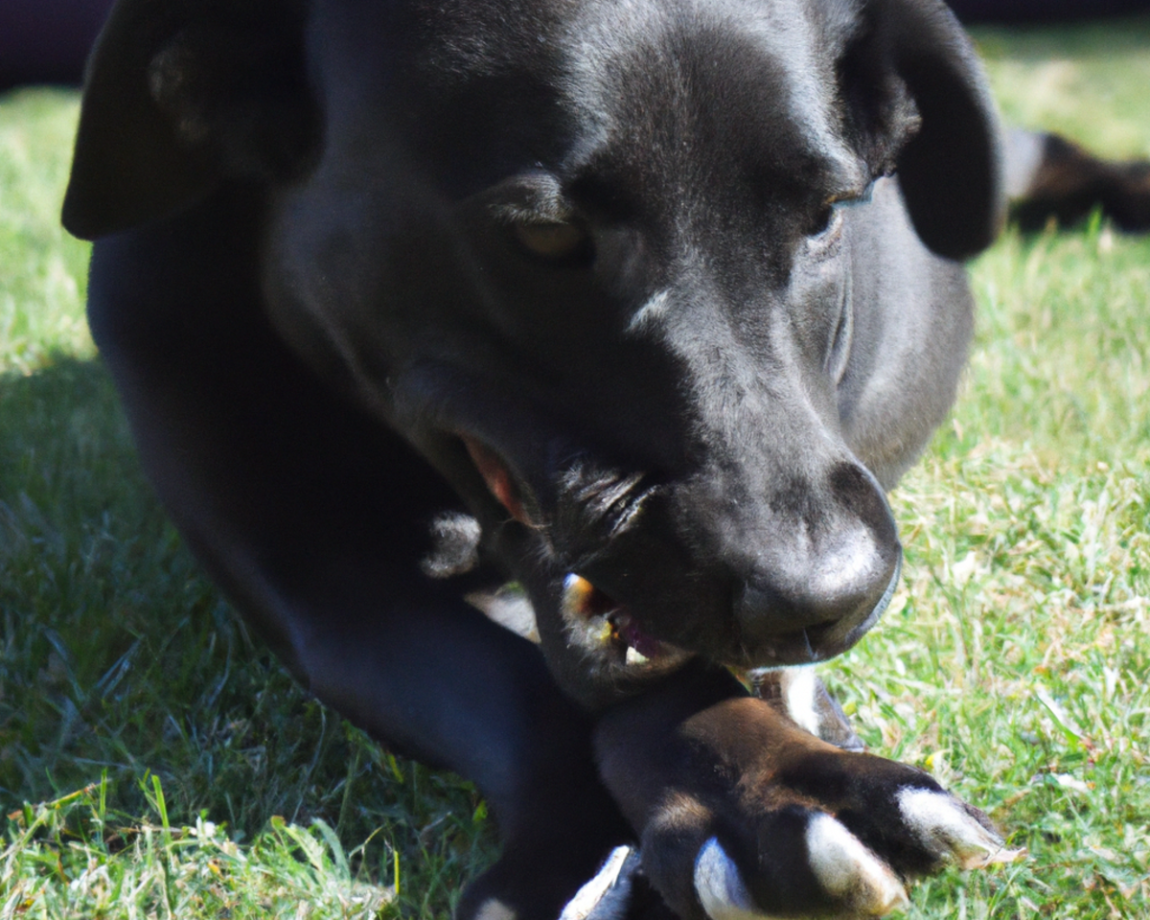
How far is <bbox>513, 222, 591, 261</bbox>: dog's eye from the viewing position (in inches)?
57.6

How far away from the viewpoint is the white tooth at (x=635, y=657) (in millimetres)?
1622

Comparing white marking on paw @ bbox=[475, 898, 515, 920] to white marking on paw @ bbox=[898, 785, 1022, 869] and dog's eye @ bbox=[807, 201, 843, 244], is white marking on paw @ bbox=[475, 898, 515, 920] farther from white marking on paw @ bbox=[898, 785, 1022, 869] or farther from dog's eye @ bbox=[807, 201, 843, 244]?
dog's eye @ bbox=[807, 201, 843, 244]

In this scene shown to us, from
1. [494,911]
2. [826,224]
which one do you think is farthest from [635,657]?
[826,224]

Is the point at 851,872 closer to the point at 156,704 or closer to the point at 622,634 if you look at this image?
the point at 622,634

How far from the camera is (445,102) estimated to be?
1528 millimetres

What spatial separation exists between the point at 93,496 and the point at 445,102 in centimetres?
149

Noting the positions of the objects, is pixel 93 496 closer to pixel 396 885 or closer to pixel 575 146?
pixel 396 885

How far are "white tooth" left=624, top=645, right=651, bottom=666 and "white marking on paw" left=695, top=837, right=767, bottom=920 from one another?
285 mm

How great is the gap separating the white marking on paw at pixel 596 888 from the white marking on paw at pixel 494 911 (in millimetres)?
59

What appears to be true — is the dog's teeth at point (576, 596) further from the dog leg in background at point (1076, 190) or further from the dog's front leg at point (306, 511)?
the dog leg in background at point (1076, 190)

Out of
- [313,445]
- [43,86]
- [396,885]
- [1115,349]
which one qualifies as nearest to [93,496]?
[313,445]

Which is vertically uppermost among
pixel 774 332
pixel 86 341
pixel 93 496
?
pixel 774 332

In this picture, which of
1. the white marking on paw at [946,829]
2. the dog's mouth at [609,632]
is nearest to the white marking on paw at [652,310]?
the dog's mouth at [609,632]

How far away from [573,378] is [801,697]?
1.71 ft
